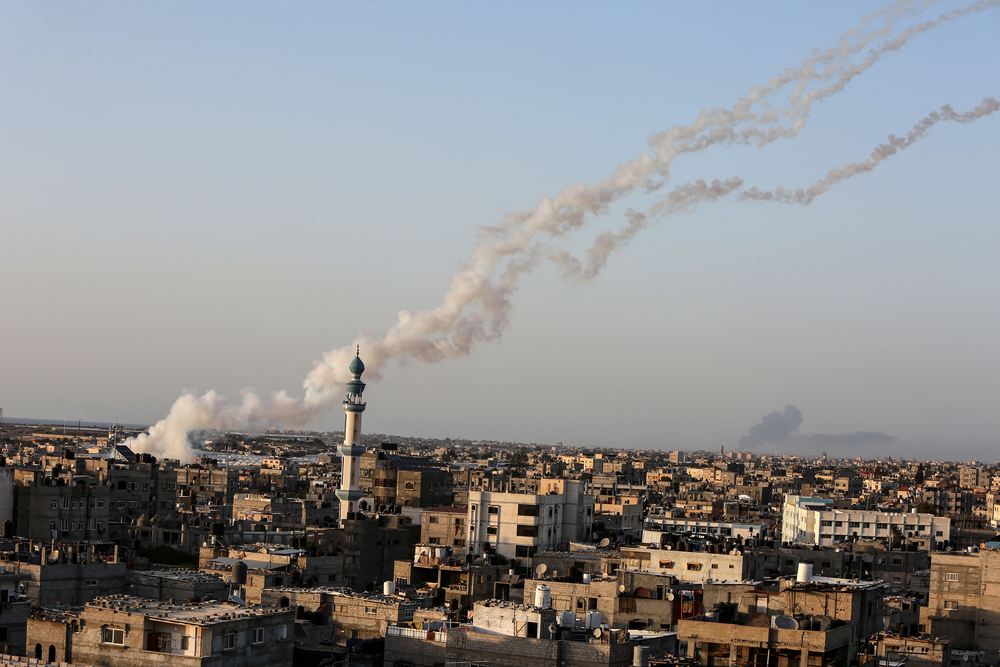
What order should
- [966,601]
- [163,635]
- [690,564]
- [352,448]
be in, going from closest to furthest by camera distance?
[163,635] < [966,601] < [690,564] < [352,448]

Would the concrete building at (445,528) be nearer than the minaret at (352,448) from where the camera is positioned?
Yes

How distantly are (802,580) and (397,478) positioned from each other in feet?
212

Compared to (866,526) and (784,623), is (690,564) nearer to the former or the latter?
(784,623)

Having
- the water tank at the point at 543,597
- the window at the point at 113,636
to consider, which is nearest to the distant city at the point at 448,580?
the window at the point at 113,636

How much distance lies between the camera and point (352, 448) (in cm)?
10788

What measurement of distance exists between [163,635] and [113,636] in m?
1.84

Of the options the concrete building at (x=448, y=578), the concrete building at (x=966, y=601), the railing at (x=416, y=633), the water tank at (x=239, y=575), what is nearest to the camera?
the railing at (x=416, y=633)

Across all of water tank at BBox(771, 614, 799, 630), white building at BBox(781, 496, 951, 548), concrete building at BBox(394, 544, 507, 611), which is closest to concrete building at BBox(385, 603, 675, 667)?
water tank at BBox(771, 614, 799, 630)

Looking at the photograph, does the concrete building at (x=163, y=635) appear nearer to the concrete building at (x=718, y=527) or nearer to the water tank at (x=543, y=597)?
the water tank at (x=543, y=597)

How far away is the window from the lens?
38844 mm

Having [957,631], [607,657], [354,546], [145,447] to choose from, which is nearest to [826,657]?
[607,657]

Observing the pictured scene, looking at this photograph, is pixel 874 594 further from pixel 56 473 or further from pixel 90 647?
pixel 56 473

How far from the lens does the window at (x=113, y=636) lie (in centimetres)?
3884

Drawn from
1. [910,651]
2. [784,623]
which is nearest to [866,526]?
[910,651]
